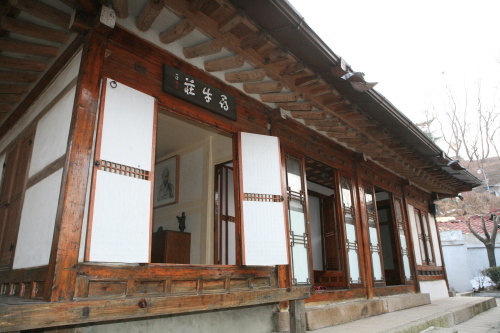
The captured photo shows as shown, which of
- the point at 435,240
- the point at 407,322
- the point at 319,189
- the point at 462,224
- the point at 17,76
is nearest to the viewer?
the point at 17,76

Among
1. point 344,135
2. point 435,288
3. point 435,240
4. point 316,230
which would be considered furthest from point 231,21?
point 435,240

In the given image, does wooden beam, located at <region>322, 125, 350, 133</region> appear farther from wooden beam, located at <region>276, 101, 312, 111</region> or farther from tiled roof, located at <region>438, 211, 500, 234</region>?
tiled roof, located at <region>438, 211, 500, 234</region>

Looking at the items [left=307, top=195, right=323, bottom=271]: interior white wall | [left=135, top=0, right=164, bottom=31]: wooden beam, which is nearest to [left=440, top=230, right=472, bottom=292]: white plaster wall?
[left=307, top=195, right=323, bottom=271]: interior white wall

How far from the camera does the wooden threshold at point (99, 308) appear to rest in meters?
2.25

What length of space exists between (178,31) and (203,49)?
16.6 inches

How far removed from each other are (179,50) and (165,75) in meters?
0.48

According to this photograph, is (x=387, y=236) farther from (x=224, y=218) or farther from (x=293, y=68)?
(x=293, y=68)

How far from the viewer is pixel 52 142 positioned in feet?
12.5

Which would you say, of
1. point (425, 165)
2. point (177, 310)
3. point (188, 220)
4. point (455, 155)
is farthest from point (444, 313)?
point (455, 155)

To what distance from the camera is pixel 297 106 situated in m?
5.61

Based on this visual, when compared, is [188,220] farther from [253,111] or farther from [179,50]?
[179,50]

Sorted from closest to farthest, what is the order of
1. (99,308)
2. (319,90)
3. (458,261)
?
(99,308) → (319,90) → (458,261)

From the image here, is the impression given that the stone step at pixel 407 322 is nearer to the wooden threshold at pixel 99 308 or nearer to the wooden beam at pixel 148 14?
the wooden threshold at pixel 99 308

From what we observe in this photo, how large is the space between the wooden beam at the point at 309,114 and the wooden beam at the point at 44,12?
140 inches
